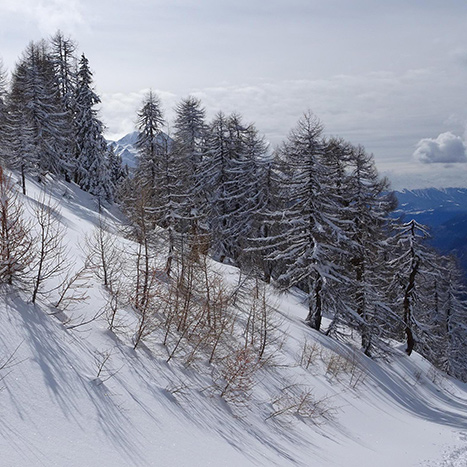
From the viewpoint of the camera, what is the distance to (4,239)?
7332mm

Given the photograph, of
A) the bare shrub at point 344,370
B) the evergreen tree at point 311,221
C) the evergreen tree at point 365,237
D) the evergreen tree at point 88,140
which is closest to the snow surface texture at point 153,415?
the bare shrub at point 344,370

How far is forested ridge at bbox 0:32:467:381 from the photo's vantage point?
11.2 meters

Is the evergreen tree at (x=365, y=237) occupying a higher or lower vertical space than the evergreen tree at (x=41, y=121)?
lower

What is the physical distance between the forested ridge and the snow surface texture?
0.97 metres

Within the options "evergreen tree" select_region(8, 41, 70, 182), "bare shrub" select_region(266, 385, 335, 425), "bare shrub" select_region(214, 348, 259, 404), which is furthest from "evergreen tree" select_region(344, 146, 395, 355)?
"evergreen tree" select_region(8, 41, 70, 182)

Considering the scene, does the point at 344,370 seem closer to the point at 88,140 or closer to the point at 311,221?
the point at 311,221

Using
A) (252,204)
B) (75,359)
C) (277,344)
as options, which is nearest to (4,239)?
(75,359)

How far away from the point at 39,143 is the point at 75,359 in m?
29.5

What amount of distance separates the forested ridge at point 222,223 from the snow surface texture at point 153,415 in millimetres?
967

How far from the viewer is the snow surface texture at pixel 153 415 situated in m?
5.15

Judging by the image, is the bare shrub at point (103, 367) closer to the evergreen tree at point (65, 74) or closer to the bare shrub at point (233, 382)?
the bare shrub at point (233, 382)

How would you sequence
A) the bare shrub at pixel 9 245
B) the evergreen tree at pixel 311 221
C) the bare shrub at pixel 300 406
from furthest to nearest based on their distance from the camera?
the evergreen tree at pixel 311 221 → the bare shrub at pixel 300 406 → the bare shrub at pixel 9 245

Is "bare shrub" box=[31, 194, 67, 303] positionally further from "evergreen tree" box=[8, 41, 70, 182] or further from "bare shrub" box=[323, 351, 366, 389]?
"evergreen tree" box=[8, 41, 70, 182]

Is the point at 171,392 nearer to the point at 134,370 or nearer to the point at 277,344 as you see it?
the point at 134,370
